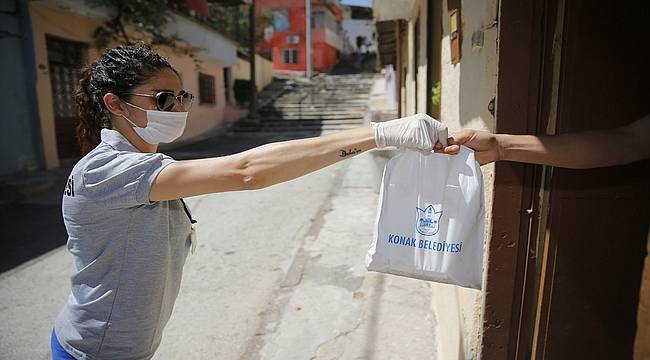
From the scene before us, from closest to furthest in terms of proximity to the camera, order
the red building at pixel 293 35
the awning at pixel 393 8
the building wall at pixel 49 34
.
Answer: the awning at pixel 393 8, the building wall at pixel 49 34, the red building at pixel 293 35

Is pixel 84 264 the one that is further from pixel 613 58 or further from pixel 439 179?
pixel 613 58

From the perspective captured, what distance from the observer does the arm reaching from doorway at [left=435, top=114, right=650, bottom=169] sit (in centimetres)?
138

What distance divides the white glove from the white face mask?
0.70 m

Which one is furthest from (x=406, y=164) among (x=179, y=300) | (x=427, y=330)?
(x=179, y=300)

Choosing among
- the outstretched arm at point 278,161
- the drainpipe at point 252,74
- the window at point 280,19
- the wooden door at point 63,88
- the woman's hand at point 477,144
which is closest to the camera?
the outstretched arm at point 278,161

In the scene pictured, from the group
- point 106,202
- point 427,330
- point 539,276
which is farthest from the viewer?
point 427,330

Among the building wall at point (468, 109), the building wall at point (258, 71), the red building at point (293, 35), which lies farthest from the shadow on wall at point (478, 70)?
the red building at point (293, 35)

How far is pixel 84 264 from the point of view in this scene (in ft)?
4.78

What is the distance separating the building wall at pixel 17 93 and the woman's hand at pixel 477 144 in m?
9.38

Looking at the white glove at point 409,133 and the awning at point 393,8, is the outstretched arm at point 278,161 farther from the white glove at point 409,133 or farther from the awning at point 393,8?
the awning at point 393,8

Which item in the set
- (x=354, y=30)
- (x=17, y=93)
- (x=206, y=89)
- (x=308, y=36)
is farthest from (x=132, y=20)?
(x=354, y=30)

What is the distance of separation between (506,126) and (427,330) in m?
2.04

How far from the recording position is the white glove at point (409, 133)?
138 centimetres

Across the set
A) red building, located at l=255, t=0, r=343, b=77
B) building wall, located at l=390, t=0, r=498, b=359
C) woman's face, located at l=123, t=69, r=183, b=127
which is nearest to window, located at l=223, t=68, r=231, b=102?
red building, located at l=255, t=0, r=343, b=77
